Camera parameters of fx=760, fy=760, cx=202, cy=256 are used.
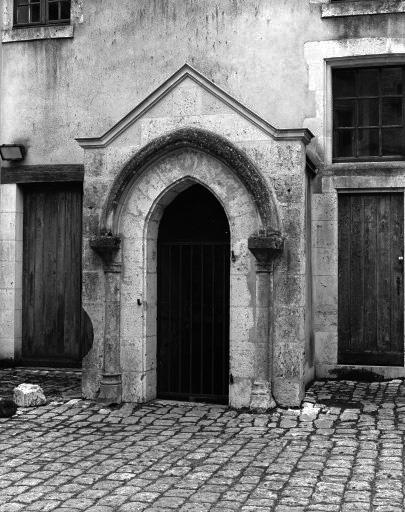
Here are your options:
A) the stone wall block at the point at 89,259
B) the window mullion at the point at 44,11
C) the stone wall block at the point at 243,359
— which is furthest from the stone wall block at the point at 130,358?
the window mullion at the point at 44,11

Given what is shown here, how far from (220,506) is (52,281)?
22.7 ft

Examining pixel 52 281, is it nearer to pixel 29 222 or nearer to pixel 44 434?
pixel 29 222

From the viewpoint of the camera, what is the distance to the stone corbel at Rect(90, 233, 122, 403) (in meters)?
9.18

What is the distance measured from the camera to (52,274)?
1187 cm

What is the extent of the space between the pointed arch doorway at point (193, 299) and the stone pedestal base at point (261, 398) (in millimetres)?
747

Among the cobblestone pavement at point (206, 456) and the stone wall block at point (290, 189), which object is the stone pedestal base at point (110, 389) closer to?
the cobblestone pavement at point (206, 456)

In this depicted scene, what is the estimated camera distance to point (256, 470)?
6.49m

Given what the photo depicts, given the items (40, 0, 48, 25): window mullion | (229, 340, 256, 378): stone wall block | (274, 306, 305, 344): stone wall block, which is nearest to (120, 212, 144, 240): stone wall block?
(229, 340, 256, 378): stone wall block

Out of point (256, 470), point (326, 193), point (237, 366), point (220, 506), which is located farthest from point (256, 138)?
point (220, 506)

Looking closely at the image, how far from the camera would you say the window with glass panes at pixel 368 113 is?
10.7m

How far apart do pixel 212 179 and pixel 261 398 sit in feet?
8.67

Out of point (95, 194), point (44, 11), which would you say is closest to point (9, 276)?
point (95, 194)

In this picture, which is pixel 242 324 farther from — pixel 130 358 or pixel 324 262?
pixel 324 262

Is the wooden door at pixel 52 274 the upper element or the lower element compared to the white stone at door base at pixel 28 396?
upper
